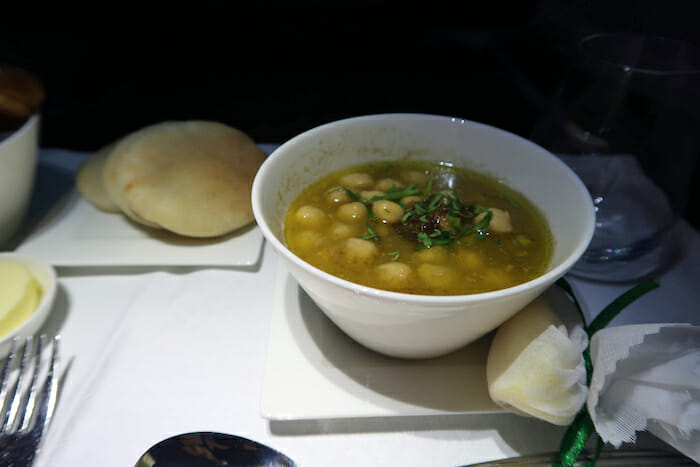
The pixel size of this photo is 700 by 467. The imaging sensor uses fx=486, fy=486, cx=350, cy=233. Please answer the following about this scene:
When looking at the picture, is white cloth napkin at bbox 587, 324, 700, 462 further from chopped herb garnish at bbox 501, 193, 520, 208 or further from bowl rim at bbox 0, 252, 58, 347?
bowl rim at bbox 0, 252, 58, 347

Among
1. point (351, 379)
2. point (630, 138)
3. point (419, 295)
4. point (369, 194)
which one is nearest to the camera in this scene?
point (419, 295)

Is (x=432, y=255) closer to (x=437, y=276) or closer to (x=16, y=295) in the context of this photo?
(x=437, y=276)

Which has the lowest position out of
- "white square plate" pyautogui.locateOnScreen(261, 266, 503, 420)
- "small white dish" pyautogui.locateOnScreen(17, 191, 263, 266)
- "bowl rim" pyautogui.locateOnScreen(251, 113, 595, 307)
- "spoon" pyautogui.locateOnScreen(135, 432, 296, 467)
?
"small white dish" pyautogui.locateOnScreen(17, 191, 263, 266)

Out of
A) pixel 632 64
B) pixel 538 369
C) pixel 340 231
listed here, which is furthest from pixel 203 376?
pixel 632 64

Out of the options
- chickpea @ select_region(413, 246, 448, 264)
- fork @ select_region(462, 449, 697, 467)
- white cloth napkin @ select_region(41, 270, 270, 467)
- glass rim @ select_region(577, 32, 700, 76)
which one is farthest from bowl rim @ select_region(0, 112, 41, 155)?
glass rim @ select_region(577, 32, 700, 76)

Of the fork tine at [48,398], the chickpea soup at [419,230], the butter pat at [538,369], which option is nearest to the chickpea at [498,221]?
the chickpea soup at [419,230]

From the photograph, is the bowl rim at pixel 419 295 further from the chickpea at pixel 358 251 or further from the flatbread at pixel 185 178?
the flatbread at pixel 185 178

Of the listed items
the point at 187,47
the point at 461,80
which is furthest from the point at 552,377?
the point at 187,47
